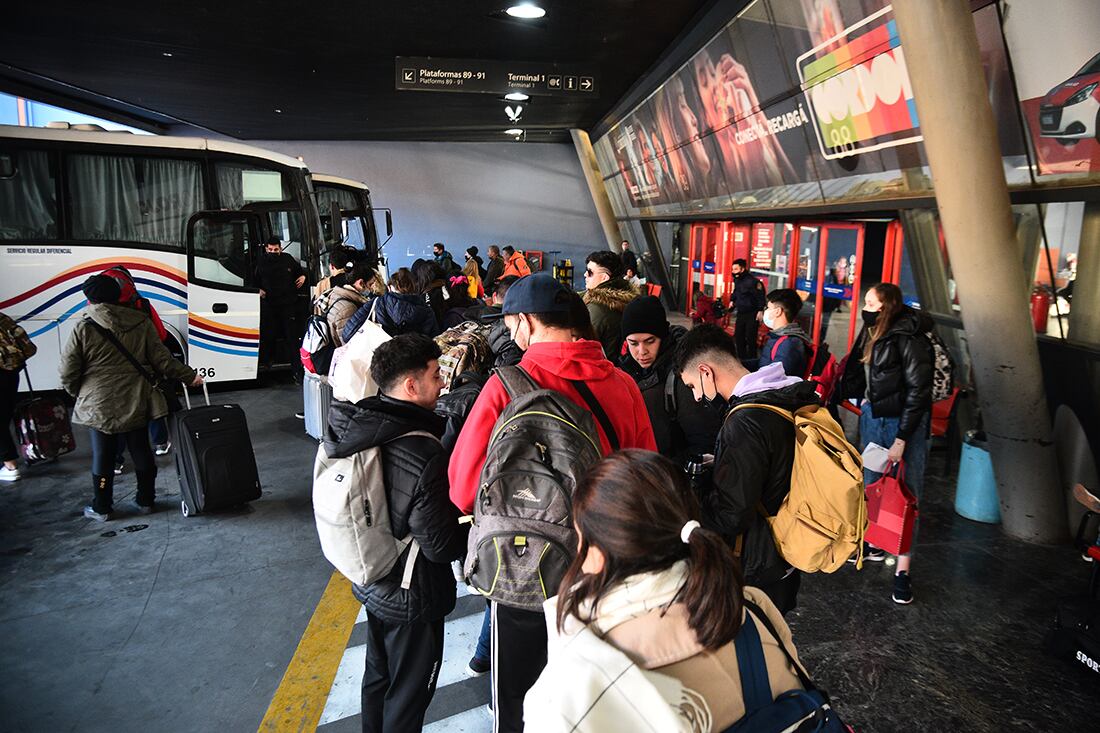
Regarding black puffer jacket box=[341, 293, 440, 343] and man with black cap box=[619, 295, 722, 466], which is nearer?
man with black cap box=[619, 295, 722, 466]

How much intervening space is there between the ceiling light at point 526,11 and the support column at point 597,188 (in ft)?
38.3

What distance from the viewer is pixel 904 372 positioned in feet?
14.4

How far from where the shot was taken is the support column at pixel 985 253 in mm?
4477

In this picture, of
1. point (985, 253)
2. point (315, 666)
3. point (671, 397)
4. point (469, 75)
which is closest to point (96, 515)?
point (315, 666)

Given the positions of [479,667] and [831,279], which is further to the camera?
[831,279]

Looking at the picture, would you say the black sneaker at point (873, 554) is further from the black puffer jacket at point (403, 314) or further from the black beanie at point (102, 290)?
the black beanie at point (102, 290)

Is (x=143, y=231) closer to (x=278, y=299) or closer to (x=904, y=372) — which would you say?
(x=278, y=299)

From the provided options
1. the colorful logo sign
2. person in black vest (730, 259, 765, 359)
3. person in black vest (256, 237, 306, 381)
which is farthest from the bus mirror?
the colorful logo sign

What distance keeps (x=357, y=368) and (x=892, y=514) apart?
3547mm

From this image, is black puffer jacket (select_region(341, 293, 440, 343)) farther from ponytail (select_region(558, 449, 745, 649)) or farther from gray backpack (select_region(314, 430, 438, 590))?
ponytail (select_region(558, 449, 745, 649))

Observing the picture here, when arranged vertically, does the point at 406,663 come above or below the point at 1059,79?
below

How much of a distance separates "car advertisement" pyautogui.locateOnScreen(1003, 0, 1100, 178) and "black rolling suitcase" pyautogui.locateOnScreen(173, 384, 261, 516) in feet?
20.9

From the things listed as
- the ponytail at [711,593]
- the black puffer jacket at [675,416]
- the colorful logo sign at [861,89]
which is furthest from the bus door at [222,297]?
the ponytail at [711,593]

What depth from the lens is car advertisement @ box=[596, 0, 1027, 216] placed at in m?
6.30
